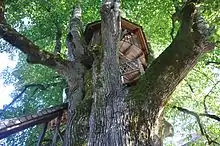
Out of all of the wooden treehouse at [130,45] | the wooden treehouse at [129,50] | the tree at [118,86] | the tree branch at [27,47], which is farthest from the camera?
the wooden treehouse at [130,45]

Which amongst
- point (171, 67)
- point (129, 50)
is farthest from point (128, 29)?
point (171, 67)

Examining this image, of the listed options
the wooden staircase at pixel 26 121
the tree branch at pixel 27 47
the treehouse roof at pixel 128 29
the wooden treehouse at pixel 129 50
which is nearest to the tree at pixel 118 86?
the tree branch at pixel 27 47

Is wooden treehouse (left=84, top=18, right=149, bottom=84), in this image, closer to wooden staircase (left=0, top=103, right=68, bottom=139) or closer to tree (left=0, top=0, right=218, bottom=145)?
tree (left=0, top=0, right=218, bottom=145)

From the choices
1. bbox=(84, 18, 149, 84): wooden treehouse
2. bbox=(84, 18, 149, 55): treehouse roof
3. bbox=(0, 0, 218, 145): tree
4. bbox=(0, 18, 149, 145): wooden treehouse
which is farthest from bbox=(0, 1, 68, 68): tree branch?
bbox=(84, 18, 149, 55): treehouse roof

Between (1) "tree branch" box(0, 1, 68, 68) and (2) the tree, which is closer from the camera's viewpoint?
(2) the tree

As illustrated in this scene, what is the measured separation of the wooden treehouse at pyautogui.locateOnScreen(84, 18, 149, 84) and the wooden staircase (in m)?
2.82

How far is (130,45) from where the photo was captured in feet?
30.1

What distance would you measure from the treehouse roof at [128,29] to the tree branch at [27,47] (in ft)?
7.85

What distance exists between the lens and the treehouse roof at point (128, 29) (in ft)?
27.8

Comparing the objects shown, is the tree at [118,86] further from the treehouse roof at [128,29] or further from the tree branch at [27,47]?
the treehouse roof at [128,29]

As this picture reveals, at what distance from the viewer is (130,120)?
14.0 ft

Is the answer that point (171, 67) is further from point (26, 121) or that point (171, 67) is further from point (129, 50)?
point (129, 50)

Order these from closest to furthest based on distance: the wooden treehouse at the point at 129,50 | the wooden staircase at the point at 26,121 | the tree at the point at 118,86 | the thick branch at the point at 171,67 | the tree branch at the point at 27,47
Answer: the tree at the point at 118,86 → the thick branch at the point at 171,67 → the wooden staircase at the point at 26,121 → the tree branch at the point at 27,47 → the wooden treehouse at the point at 129,50

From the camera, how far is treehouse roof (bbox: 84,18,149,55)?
847cm
